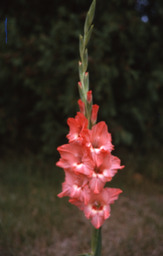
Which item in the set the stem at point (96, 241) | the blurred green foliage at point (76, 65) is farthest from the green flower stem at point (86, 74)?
the blurred green foliage at point (76, 65)

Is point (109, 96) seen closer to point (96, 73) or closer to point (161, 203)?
point (96, 73)

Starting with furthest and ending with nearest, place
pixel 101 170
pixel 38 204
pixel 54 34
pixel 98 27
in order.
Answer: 1. pixel 98 27
2. pixel 54 34
3. pixel 38 204
4. pixel 101 170

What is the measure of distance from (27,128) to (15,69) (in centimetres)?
103

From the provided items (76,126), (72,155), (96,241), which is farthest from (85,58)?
(96,241)

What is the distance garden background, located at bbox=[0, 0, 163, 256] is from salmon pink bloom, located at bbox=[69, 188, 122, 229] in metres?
1.53

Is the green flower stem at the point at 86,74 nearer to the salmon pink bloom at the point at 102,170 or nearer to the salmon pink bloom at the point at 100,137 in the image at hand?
the salmon pink bloom at the point at 100,137

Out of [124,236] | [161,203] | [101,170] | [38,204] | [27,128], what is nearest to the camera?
[101,170]

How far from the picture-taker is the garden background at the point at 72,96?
2.83 meters

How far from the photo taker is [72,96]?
3.33 meters

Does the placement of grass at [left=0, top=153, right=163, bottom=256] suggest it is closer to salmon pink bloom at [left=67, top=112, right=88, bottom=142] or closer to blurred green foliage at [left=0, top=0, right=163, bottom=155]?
blurred green foliage at [left=0, top=0, right=163, bottom=155]

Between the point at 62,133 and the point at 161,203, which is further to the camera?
the point at 62,133

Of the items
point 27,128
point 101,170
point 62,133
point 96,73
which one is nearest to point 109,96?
point 96,73

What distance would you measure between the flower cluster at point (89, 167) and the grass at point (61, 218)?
1.20 m

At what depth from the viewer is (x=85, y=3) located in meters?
3.58
